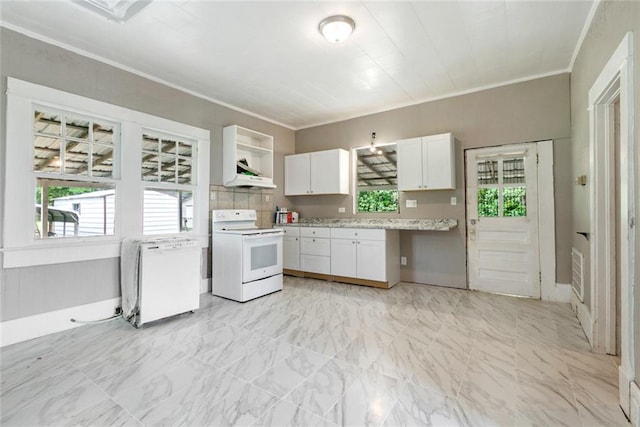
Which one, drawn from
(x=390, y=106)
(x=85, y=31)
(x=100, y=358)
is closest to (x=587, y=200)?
(x=390, y=106)

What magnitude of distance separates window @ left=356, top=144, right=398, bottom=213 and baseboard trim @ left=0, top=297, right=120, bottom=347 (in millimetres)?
3643

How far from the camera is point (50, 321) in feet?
8.79

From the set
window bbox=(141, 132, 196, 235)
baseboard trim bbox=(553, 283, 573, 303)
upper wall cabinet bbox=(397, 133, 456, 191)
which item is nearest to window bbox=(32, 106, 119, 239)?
window bbox=(141, 132, 196, 235)

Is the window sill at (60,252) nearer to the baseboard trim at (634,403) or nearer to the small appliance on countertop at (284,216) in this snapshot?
the small appliance on countertop at (284,216)

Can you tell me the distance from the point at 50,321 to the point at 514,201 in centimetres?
519

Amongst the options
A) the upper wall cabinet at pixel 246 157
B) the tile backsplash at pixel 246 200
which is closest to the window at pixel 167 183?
the tile backsplash at pixel 246 200

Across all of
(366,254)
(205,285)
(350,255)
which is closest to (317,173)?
(350,255)

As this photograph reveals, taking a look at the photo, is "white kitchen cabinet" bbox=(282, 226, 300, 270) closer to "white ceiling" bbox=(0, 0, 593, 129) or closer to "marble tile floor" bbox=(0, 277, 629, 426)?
"marble tile floor" bbox=(0, 277, 629, 426)

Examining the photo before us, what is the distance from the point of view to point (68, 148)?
289 cm

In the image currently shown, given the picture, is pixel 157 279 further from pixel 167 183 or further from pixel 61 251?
pixel 167 183

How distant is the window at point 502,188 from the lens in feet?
12.2

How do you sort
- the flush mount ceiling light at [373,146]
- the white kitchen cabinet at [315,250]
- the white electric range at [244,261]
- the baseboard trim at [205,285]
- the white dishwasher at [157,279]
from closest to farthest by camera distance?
the white dishwasher at [157,279], the white electric range at [244,261], the baseboard trim at [205,285], the white kitchen cabinet at [315,250], the flush mount ceiling light at [373,146]

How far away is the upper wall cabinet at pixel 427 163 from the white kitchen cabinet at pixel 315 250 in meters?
1.38

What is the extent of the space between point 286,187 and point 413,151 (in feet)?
7.71
